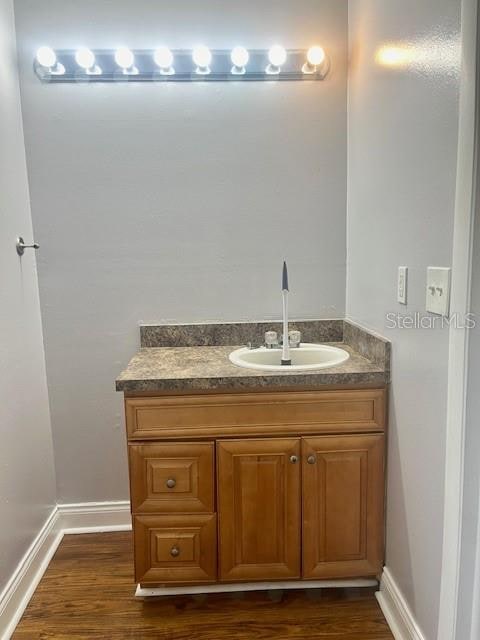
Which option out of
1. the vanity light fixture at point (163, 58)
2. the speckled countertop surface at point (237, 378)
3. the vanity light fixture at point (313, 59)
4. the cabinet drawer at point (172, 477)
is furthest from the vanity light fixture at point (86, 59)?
the cabinet drawer at point (172, 477)

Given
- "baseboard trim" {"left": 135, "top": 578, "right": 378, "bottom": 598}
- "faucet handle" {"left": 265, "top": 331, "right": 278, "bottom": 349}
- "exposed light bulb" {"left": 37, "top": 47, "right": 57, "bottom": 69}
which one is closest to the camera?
"baseboard trim" {"left": 135, "top": 578, "right": 378, "bottom": 598}

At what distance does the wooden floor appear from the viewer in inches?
56.9

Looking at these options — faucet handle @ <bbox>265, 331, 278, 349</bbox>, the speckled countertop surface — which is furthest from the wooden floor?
faucet handle @ <bbox>265, 331, 278, 349</bbox>

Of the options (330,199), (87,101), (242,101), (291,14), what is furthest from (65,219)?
(291,14)

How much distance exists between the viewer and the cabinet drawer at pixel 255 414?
1.46 m

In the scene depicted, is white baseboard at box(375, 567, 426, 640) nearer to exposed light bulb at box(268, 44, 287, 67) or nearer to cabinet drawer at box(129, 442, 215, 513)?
cabinet drawer at box(129, 442, 215, 513)

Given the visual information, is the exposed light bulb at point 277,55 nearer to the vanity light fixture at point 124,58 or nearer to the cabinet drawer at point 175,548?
the vanity light fixture at point 124,58

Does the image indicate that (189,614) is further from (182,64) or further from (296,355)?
(182,64)

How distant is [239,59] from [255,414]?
1362 millimetres

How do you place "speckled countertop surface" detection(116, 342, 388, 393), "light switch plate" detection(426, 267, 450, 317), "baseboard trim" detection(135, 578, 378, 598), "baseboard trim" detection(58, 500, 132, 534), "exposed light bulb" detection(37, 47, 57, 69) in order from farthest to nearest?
"baseboard trim" detection(58, 500, 132, 534)
"exposed light bulb" detection(37, 47, 57, 69)
"baseboard trim" detection(135, 578, 378, 598)
"speckled countertop surface" detection(116, 342, 388, 393)
"light switch plate" detection(426, 267, 450, 317)

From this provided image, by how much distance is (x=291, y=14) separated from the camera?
5.89 ft

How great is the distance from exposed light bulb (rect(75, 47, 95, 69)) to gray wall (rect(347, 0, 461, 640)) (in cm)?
103

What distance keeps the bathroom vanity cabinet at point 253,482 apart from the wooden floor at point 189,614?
0.40ft

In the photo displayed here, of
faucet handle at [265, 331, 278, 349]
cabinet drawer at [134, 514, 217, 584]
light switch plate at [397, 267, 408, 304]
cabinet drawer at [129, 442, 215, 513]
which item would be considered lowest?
cabinet drawer at [134, 514, 217, 584]
